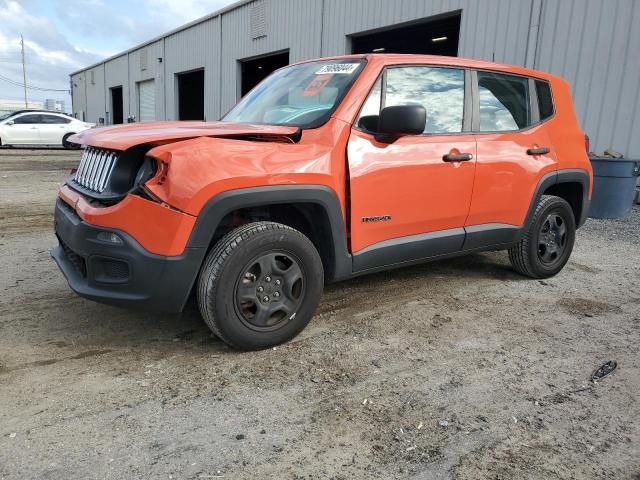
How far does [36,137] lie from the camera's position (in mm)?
19359

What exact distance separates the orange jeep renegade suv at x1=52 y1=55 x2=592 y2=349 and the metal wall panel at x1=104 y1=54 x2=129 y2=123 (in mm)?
32637

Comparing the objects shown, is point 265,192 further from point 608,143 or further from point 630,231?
point 608,143

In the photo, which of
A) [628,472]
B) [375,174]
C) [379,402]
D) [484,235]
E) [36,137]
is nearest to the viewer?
[628,472]

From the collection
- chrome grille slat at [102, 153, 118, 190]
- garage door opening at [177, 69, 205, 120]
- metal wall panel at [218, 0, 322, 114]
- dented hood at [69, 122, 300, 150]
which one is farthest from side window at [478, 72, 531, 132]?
garage door opening at [177, 69, 205, 120]

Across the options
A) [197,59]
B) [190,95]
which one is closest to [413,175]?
[197,59]

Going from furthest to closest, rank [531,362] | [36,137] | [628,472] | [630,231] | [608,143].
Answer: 1. [36,137]
2. [608,143]
3. [630,231]
4. [531,362]
5. [628,472]

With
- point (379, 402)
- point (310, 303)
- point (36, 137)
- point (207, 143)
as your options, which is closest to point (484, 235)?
point (310, 303)

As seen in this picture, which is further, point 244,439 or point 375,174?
point 375,174

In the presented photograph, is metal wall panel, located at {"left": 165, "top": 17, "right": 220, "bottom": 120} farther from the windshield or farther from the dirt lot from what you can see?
the dirt lot

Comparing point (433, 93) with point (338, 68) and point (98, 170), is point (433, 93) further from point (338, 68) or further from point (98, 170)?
point (98, 170)

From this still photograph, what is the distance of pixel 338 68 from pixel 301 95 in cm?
32

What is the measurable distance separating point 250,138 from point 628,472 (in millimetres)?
2450

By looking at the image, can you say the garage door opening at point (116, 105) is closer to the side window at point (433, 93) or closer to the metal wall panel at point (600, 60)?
the metal wall panel at point (600, 60)

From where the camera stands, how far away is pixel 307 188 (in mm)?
2971
